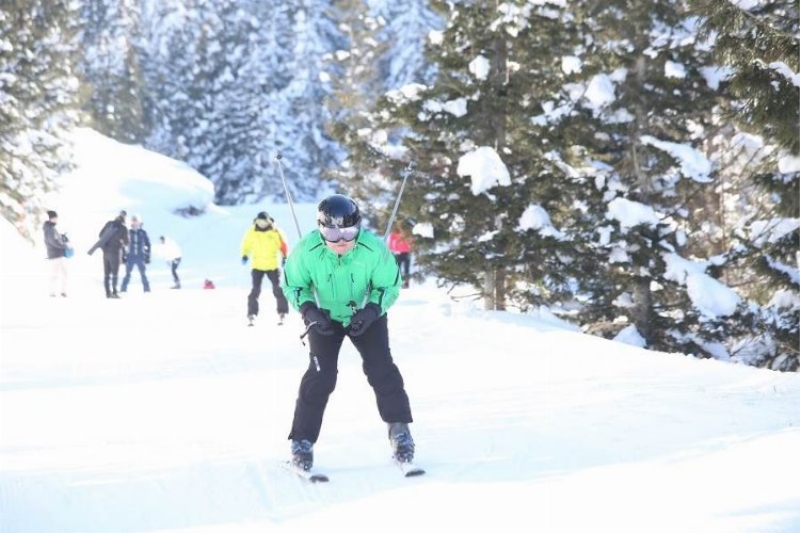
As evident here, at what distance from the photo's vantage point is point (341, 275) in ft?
16.5

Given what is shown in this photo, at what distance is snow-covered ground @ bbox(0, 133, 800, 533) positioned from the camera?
4.36m

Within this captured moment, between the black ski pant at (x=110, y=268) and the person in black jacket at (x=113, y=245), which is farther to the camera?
the black ski pant at (x=110, y=268)

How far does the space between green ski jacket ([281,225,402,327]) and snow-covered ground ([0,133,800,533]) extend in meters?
1.05

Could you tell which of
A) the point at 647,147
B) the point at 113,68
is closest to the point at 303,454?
the point at 647,147

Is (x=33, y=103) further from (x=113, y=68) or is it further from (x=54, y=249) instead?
(x=113, y=68)

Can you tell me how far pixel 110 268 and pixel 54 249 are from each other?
4.75 feet

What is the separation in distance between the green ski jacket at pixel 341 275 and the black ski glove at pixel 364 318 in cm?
7

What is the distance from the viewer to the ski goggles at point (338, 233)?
4867 mm

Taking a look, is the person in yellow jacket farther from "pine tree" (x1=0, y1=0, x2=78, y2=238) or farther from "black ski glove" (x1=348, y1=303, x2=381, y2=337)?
"pine tree" (x1=0, y1=0, x2=78, y2=238)

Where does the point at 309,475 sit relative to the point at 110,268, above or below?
below

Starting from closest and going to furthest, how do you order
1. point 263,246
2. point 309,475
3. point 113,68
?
point 309,475
point 263,246
point 113,68

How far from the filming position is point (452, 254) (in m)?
13.3

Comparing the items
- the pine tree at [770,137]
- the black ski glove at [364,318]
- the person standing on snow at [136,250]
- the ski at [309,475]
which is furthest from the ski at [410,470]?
the person standing on snow at [136,250]

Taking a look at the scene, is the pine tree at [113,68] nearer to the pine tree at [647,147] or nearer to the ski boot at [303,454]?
the pine tree at [647,147]
